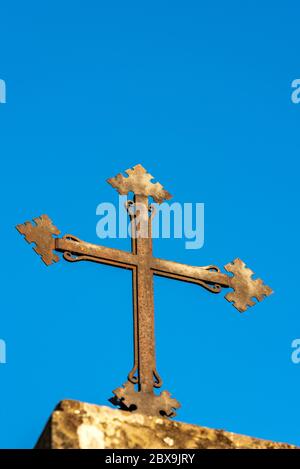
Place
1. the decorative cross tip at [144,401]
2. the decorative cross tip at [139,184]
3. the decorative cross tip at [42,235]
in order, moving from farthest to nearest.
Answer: the decorative cross tip at [139,184], the decorative cross tip at [42,235], the decorative cross tip at [144,401]

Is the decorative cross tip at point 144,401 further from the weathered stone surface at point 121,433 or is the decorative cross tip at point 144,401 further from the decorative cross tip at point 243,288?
the decorative cross tip at point 243,288

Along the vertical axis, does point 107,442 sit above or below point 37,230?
below

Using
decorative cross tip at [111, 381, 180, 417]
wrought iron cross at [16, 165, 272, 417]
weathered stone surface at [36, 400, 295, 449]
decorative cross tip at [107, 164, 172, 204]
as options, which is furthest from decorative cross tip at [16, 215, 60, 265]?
weathered stone surface at [36, 400, 295, 449]

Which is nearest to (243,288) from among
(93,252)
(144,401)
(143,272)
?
(143,272)

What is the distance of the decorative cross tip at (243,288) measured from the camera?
645 centimetres

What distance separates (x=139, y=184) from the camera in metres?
6.51

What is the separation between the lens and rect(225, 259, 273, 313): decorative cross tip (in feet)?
21.1

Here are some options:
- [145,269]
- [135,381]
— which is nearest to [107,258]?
[145,269]

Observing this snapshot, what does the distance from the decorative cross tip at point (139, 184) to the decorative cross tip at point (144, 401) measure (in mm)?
1369

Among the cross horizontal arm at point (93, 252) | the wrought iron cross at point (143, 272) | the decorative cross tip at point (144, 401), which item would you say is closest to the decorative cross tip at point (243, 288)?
the wrought iron cross at point (143, 272)

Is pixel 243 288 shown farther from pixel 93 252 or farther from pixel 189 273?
pixel 93 252
